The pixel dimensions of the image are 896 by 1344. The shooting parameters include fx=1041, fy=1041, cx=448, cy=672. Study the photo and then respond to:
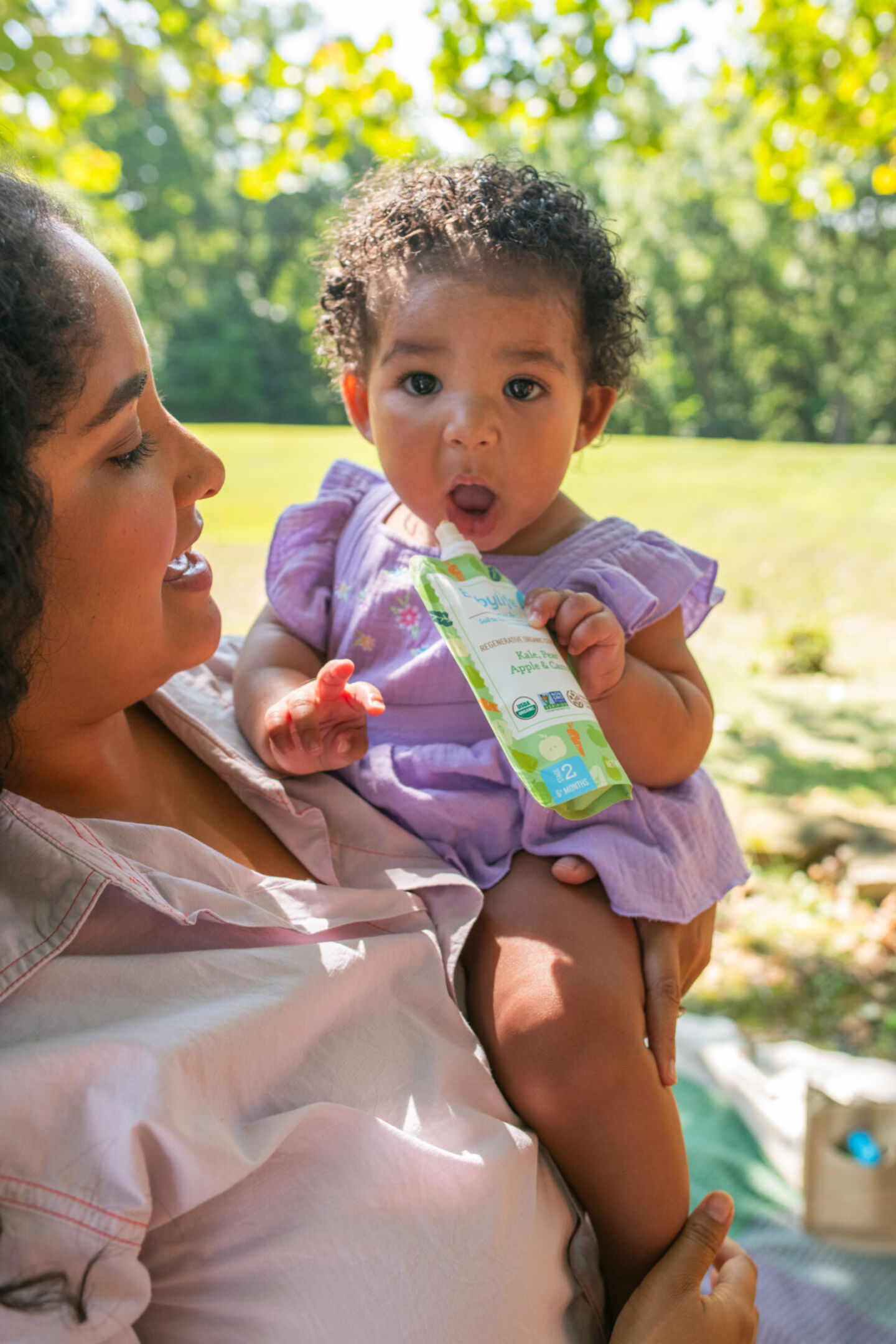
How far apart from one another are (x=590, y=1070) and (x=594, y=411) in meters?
1.02

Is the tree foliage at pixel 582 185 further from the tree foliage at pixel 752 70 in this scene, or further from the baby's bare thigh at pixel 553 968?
the baby's bare thigh at pixel 553 968

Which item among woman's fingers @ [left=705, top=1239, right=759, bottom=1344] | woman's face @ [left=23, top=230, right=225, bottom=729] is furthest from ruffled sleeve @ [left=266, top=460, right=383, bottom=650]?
woman's fingers @ [left=705, top=1239, right=759, bottom=1344]

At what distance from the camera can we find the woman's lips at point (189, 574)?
4.25ft

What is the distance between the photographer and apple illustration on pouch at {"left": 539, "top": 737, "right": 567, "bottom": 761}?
1.16 m

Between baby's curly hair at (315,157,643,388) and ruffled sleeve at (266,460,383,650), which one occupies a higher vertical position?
baby's curly hair at (315,157,643,388)

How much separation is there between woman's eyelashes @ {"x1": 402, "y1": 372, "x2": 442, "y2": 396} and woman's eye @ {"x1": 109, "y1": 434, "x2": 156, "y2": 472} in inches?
17.3

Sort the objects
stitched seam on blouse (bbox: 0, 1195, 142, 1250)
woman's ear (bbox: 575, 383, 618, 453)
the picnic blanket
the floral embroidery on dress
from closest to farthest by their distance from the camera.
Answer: stitched seam on blouse (bbox: 0, 1195, 142, 1250), the floral embroidery on dress, woman's ear (bbox: 575, 383, 618, 453), the picnic blanket

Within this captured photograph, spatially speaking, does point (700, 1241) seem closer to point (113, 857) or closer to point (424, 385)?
point (113, 857)

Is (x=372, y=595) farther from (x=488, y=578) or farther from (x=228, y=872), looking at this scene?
(x=228, y=872)

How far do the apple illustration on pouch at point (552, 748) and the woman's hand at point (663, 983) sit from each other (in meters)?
0.40

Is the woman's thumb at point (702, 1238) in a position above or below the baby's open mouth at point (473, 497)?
below

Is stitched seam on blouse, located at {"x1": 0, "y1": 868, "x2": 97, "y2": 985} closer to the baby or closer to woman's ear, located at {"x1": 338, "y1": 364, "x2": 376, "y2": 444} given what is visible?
the baby

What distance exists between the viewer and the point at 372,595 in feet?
5.34

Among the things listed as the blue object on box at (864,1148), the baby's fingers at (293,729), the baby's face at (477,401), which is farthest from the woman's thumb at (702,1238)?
the blue object on box at (864,1148)
